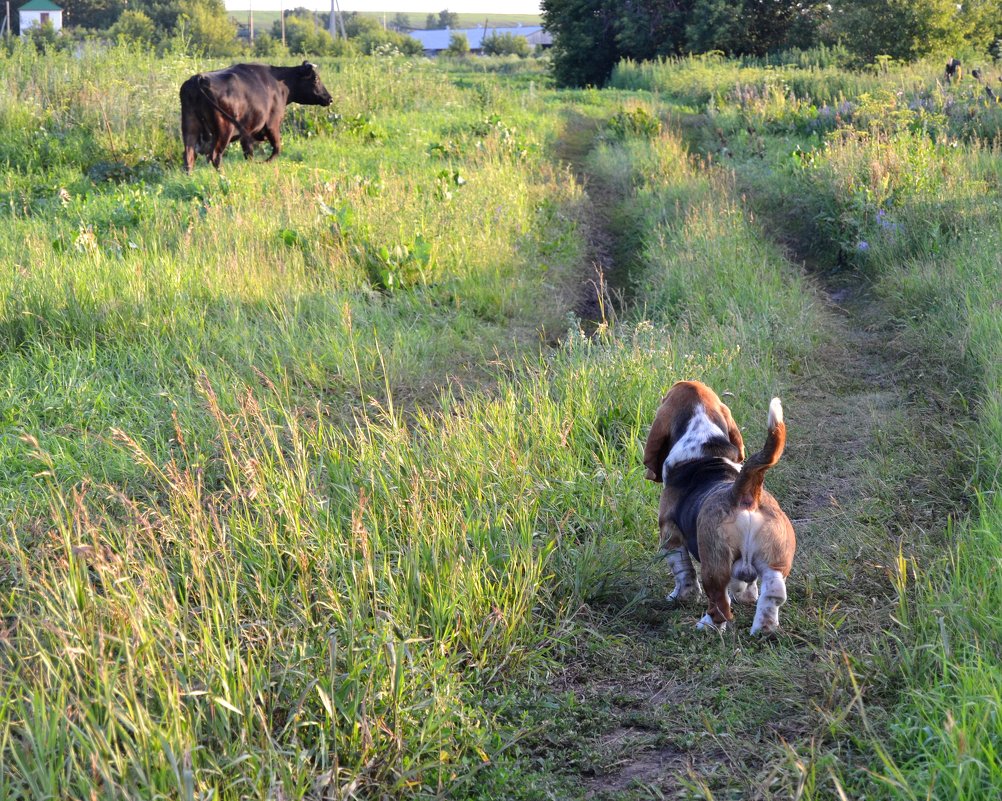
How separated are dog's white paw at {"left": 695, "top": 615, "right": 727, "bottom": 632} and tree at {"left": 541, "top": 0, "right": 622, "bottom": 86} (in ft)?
118

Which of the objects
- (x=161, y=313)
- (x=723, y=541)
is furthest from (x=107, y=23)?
(x=723, y=541)

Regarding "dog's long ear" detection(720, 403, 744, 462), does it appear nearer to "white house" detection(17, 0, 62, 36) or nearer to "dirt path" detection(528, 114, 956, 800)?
"dirt path" detection(528, 114, 956, 800)

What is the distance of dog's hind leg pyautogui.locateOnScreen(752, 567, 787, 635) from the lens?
3307mm

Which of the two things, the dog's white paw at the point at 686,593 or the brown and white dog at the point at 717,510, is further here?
the dog's white paw at the point at 686,593

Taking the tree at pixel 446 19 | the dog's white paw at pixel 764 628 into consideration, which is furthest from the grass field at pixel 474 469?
the tree at pixel 446 19

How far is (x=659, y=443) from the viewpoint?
157 inches

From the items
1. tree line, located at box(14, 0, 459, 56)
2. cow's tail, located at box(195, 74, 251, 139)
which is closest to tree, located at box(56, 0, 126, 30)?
tree line, located at box(14, 0, 459, 56)

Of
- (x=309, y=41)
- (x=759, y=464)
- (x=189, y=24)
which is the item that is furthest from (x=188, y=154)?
(x=309, y=41)

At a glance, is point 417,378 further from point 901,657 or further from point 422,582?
point 901,657

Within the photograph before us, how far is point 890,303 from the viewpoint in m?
7.17

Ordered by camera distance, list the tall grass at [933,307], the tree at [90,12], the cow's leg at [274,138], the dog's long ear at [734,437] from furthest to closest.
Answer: the tree at [90,12] → the cow's leg at [274,138] → the dog's long ear at [734,437] → the tall grass at [933,307]

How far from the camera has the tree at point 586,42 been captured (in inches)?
1462

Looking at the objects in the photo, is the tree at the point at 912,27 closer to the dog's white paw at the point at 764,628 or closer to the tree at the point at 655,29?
the tree at the point at 655,29

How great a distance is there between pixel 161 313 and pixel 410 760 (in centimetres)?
449
